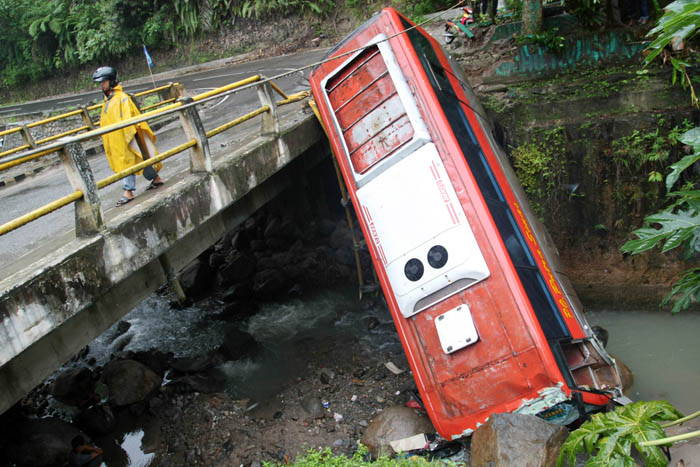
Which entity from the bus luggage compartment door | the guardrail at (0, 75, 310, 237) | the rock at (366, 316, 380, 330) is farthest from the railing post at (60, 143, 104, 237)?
the rock at (366, 316, 380, 330)

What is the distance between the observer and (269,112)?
647 centimetres

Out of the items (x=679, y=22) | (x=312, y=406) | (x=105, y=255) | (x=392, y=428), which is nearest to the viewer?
(x=679, y=22)

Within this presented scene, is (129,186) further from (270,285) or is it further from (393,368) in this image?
(270,285)


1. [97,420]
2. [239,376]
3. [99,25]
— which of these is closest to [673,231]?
[239,376]

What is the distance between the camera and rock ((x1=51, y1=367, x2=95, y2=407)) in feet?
23.3

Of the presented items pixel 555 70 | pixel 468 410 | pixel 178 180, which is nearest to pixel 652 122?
pixel 555 70

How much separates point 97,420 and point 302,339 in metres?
3.14

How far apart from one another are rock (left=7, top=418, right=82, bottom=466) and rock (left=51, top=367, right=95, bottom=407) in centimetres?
89

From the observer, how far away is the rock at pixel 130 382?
6.82m

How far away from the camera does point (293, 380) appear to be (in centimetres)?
710

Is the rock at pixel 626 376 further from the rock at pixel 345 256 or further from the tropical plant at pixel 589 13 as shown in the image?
the tropical plant at pixel 589 13

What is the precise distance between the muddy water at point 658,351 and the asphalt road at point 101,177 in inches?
253

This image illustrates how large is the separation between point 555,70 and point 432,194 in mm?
4551

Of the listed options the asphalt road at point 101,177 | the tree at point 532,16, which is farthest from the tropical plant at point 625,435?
the tree at point 532,16
